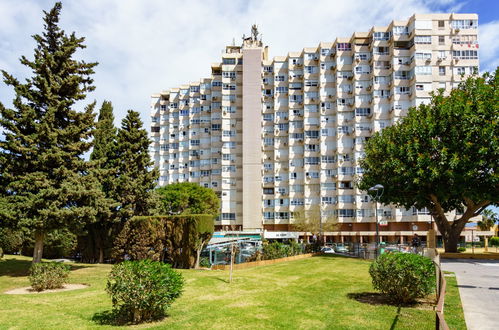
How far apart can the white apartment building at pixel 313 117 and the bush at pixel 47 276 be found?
57.5m

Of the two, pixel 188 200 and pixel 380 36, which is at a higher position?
pixel 380 36

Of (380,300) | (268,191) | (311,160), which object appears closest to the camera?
(380,300)

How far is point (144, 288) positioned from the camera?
35.4 feet

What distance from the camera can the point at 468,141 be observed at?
28.6 metres

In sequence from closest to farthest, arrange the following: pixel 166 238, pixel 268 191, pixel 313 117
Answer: pixel 166 238 < pixel 313 117 < pixel 268 191

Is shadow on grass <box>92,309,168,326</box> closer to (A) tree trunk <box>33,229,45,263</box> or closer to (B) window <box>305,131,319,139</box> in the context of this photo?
(A) tree trunk <box>33,229,45,263</box>

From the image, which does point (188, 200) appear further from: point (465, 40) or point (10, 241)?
point (465, 40)

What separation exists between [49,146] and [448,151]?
90.8 feet

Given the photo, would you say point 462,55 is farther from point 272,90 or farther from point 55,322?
point 55,322

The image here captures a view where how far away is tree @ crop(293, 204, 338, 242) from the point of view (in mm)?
66938

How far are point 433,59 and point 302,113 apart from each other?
24936mm

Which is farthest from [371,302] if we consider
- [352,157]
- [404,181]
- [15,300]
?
[352,157]

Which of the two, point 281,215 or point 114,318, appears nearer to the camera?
point 114,318

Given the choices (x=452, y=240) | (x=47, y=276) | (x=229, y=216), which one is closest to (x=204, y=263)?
(x=47, y=276)
